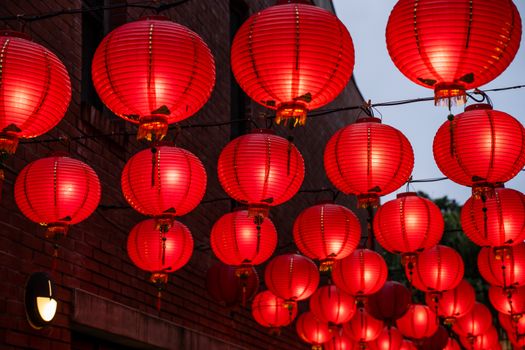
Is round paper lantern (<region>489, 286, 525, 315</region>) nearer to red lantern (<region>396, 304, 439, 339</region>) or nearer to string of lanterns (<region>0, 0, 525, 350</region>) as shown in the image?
red lantern (<region>396, 304, 439, 339</region>)

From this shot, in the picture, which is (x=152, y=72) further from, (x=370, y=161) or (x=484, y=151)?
(x=484, y=151)

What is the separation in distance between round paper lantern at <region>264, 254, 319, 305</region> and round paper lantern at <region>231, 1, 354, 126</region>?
5.06 m

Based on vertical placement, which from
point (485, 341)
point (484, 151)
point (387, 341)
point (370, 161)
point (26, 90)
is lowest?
point (26, 90)

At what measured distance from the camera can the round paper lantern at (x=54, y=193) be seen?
7941mm

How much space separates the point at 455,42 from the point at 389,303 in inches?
304

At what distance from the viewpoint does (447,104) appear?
6855mm

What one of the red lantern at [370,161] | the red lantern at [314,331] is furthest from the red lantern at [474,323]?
the red lantern at [370,161]

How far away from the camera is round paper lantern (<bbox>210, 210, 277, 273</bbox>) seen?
10.2m

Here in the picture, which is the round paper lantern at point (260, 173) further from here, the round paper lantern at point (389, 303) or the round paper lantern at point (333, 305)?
the round paper lantern at point (389, 303)

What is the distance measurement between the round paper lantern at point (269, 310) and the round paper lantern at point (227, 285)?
1.24 metres

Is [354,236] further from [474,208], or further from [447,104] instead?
[447,104]

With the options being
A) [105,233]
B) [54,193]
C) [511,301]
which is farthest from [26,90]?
[511,301]

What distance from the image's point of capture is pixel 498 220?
34.7 ft

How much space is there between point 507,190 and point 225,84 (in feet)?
16.1
